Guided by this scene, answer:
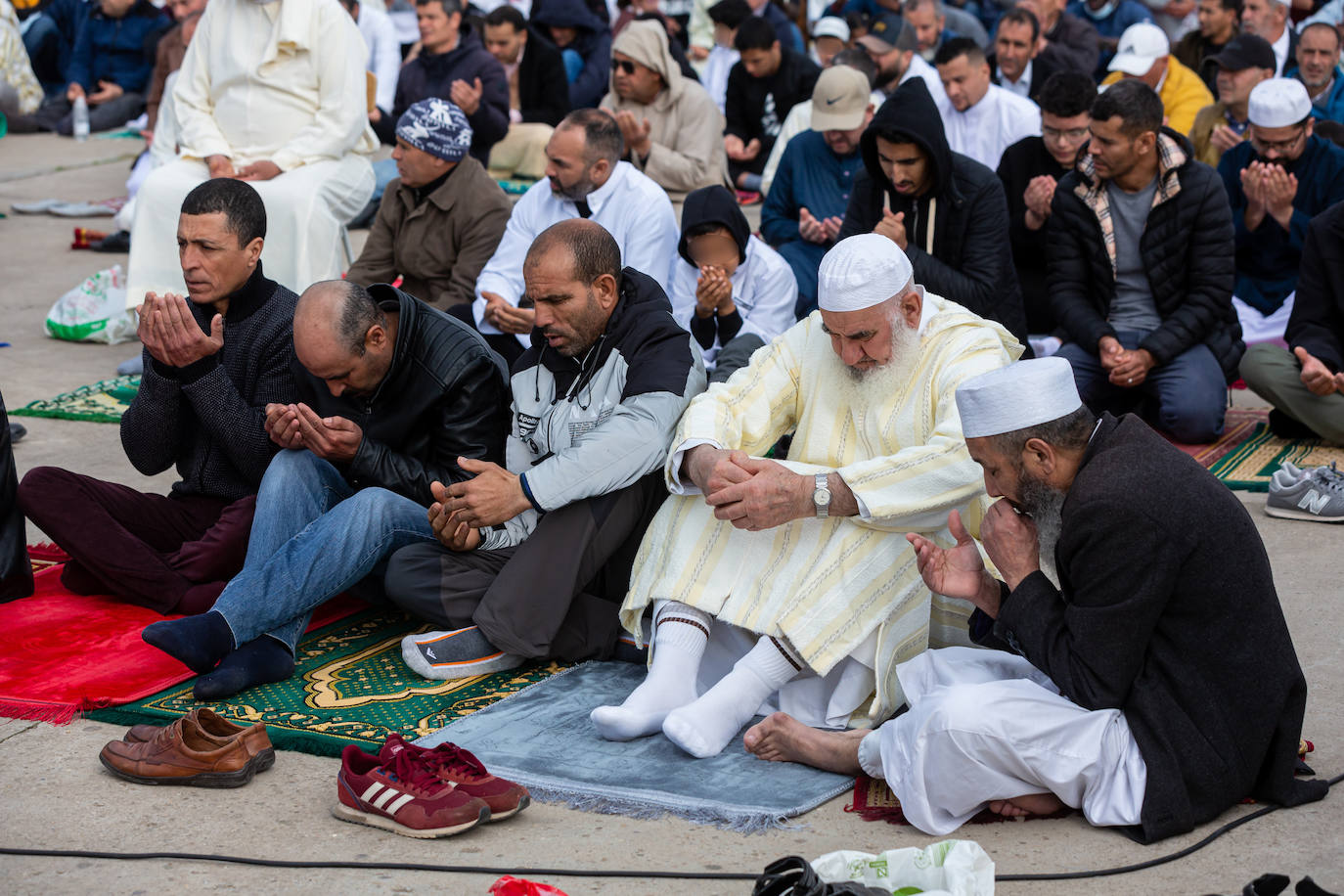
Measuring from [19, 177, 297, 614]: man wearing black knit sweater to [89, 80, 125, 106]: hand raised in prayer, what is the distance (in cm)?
981

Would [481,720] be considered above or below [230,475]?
below

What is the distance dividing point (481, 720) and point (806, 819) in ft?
3.13

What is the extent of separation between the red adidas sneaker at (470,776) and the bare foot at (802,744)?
58cm

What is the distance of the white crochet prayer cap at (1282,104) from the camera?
6773 mm

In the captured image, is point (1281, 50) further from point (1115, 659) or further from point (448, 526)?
point (1115, 659)

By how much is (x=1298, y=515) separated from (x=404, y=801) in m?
3.41

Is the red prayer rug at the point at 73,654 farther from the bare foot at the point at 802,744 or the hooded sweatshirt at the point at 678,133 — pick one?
the hooded sweatshirt at the point at 678,133

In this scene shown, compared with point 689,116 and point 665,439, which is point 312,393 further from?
point 689,116

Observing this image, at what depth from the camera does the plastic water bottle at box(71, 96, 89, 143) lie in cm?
1328

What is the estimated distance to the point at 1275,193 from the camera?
6.75 meters

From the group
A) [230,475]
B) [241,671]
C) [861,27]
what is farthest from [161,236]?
[861,27]

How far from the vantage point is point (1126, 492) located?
301 cm

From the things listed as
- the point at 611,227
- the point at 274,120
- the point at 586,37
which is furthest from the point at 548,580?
the point at 586,37

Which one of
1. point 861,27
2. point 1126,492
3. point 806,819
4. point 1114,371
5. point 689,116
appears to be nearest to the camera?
point 1126,492
